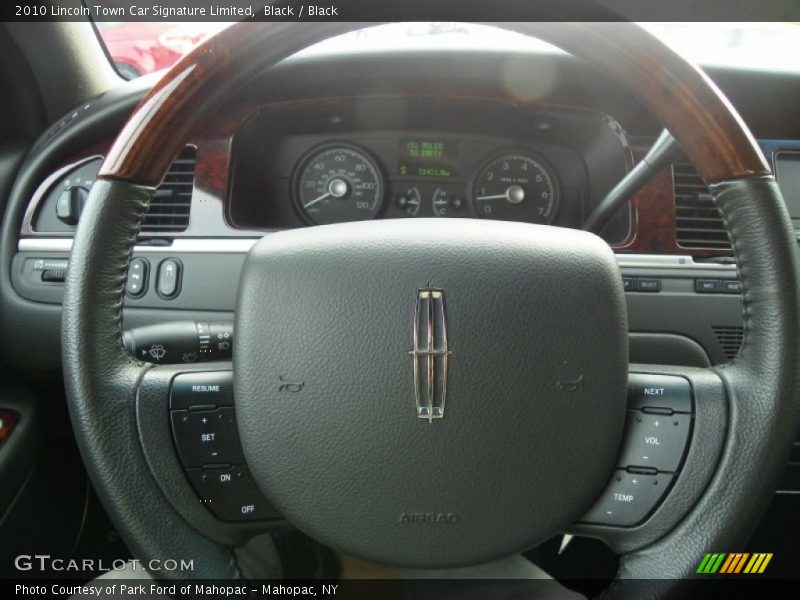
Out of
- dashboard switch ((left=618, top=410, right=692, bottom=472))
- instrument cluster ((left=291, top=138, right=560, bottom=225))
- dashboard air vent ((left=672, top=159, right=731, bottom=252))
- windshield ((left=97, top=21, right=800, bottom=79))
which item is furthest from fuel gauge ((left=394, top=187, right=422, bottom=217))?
dashboard switch ((left=618, top=410, right=692, bottom=472))

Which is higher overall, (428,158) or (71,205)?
(428,158)

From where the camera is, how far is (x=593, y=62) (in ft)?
3.28

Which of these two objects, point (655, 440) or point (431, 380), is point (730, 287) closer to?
point (655, 440)

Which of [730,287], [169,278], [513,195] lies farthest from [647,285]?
[169,278]

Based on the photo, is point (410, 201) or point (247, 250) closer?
point (247, 250)

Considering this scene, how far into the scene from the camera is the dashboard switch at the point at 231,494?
98 centimetres

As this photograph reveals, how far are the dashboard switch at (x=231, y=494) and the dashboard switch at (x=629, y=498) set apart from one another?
44 centimetres

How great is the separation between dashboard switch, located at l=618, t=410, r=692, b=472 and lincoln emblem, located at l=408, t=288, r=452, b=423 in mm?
269

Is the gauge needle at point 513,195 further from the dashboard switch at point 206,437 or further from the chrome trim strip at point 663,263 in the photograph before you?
the dashboard switch at point 206,437

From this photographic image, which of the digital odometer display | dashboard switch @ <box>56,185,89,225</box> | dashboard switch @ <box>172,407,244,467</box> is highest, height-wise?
the digital odometer display

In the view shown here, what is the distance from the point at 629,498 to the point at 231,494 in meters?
0.53

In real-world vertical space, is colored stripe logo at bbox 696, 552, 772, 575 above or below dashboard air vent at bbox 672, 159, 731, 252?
below

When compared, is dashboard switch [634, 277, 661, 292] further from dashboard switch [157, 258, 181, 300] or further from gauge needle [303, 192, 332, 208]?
dashboard switch [157, 258, 181, 300]

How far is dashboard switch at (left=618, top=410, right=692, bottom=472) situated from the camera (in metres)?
0.98
